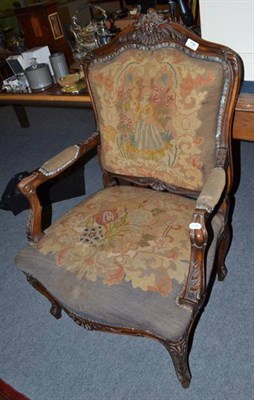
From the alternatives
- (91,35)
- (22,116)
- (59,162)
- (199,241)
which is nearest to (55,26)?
(91,35)

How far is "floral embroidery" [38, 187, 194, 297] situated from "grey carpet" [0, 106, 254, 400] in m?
0.47

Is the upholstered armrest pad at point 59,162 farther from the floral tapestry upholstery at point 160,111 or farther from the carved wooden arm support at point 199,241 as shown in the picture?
the carved wooden arm support at point 199,241

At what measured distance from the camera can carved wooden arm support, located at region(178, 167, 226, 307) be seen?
33.7 inches

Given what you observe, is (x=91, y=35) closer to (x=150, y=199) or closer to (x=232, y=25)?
(x=232, y=25)

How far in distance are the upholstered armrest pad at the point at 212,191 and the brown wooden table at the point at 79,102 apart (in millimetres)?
294

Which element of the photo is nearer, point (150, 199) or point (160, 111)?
point (160, 111)

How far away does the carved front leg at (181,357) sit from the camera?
94 cm

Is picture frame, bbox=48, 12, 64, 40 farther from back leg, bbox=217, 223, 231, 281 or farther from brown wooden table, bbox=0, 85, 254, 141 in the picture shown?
back leg, bbox=217, 223, 231, 281

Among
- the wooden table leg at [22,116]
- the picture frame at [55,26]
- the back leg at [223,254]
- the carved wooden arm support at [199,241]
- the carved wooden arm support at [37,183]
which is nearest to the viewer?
the carved wooden arm support at [199,241]

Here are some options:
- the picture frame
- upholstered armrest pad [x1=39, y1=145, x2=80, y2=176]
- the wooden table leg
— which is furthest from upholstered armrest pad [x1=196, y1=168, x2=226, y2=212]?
the wooden table leg

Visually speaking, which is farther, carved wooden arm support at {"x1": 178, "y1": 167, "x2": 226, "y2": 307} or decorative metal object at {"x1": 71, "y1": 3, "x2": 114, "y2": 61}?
decorative metal object at {"x1": 71, "y1": 3, "x2": 114, "y2": 61}

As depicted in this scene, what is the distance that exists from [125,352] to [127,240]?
0.51m

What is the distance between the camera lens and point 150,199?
1235 mm

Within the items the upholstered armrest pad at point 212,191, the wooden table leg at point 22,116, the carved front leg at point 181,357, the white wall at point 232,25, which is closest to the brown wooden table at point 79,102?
the white wall at point 232,25
